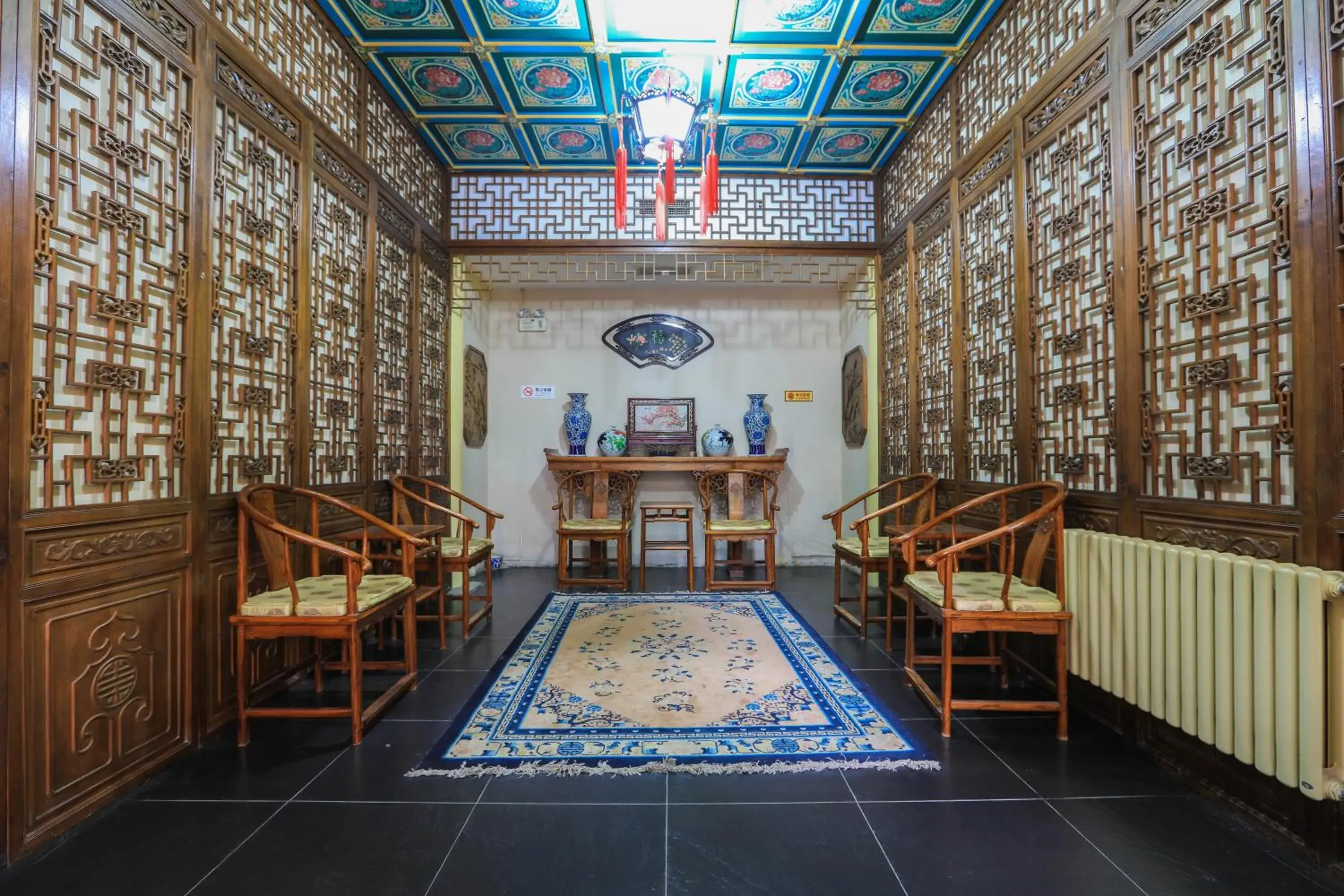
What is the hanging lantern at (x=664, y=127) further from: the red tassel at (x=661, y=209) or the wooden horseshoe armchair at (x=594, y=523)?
the wooden horseshoe armchair at (x=594, y=523)

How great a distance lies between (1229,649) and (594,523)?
3.66 metres

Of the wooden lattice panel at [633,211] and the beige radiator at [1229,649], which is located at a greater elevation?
the wooden lattice panel at [633,211]

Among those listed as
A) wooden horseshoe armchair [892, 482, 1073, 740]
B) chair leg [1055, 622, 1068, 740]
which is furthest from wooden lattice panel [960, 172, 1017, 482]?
chair leg [1055, 622, 1068, 740]

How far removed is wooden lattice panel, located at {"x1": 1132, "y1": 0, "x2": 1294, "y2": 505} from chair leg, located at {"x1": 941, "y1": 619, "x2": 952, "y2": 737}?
85 centimetres

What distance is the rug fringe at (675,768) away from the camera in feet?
6.37

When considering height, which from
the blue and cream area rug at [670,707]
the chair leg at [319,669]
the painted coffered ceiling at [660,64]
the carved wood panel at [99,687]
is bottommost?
the blue and cream area rug at [670,707]

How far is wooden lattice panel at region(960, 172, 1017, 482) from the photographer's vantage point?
296 cm

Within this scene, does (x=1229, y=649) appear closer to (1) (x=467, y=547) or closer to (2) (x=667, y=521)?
(1) (x=467, y=547)

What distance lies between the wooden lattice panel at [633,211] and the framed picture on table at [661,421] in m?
1.51

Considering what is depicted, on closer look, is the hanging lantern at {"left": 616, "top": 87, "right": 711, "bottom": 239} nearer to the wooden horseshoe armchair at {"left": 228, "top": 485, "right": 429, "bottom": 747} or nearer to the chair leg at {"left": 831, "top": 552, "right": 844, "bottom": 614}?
the wooden horseshoe armchair at {"left": 228, "top": 485, "right": 429, "bottom": 747}

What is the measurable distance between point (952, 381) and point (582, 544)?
342 centimetres

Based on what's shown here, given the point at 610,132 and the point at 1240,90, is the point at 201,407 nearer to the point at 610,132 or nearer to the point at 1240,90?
the point at 610,132

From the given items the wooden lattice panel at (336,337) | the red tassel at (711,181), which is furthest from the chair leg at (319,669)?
the red tassel at (711,181)

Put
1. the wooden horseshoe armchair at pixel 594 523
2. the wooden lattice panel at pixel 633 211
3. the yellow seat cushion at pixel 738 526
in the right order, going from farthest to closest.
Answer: the wooden lattice panel at pixel 633 211
the wooden horseshoe armchair at pixel 594 523
the yellow seat cushion at pixel 738 526
